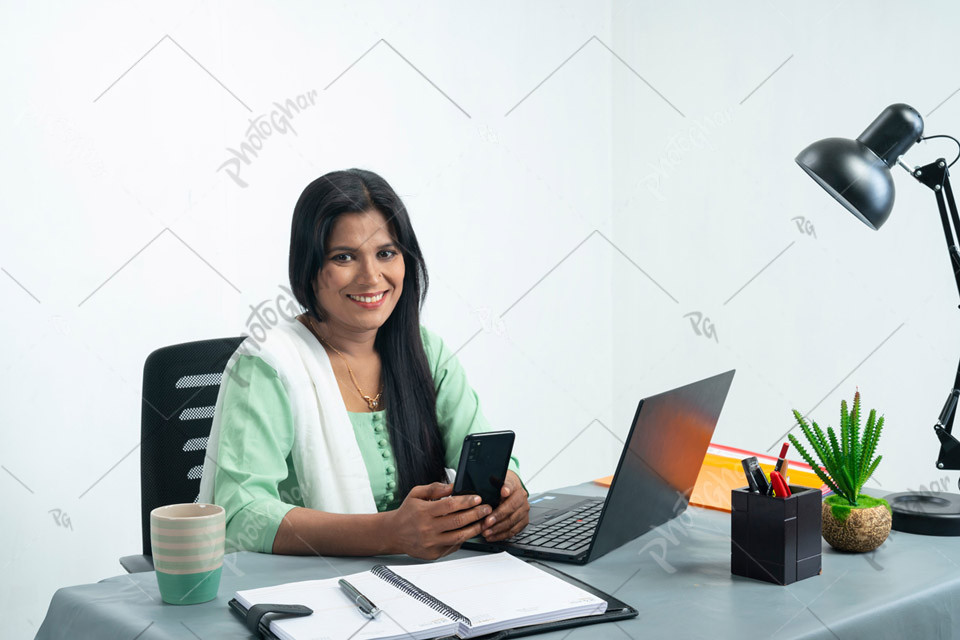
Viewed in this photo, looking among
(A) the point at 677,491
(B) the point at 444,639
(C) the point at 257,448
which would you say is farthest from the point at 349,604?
(A) the point at 677,491

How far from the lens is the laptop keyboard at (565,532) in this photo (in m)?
1.20

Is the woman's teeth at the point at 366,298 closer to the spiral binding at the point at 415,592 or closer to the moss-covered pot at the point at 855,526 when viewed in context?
the spiral binding at the point at 415,592

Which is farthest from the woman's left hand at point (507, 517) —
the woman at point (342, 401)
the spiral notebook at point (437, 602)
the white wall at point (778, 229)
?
the white wall at point (778, 229)

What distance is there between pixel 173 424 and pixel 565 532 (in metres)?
0.80

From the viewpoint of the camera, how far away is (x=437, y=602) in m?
0.92

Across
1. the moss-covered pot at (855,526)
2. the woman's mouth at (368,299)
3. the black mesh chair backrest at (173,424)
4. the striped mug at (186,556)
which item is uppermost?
the woman's mouth at (368,299)

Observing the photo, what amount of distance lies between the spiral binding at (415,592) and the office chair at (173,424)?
0.68m

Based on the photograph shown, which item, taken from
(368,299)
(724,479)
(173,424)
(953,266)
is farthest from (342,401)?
(953,266)

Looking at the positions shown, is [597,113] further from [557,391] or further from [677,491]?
[677,491]

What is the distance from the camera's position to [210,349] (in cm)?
169

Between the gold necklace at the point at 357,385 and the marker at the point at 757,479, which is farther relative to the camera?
the gold necklace at the point at 357,385

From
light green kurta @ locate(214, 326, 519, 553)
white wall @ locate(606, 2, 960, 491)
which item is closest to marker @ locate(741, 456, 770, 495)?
light green kurta @ locate(214, 326, 519, 553)

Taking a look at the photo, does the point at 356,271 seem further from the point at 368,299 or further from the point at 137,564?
the point at 137,564

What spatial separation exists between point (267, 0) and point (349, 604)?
6.74 ft
